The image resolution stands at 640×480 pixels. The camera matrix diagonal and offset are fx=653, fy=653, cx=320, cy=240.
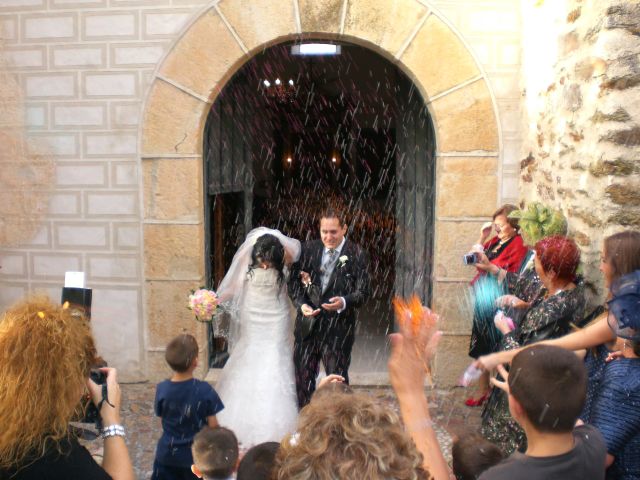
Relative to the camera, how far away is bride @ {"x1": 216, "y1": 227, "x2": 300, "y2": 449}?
5035 mm

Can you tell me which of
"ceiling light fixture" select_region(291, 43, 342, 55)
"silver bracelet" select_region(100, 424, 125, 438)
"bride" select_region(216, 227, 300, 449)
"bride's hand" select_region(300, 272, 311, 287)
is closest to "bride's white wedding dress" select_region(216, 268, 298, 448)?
"bride" select_region(216, 227, 300, 449)

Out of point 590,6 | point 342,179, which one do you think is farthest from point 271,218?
point 590,6

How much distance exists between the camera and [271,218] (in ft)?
44.6

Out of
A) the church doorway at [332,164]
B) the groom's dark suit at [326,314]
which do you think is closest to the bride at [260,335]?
the groom's dark suit at [326,314]

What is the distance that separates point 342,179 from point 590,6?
1179 centimetres

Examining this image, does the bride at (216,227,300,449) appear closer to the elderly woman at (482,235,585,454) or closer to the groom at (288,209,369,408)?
the groom at (288,209,369,408)

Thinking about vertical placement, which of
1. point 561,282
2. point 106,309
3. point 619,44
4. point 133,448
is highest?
point 619,44

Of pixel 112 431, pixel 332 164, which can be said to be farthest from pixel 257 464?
pixel 332 164

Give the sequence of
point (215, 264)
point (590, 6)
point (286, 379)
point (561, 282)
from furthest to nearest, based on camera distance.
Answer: point (215, 264)
point (286, 379)
point (590, 6)
point (561, 282)

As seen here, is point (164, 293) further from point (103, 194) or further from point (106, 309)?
point (103, 194)

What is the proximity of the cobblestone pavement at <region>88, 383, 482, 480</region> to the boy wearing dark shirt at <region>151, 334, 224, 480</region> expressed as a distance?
94 centimetres

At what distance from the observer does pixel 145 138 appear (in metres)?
5.75

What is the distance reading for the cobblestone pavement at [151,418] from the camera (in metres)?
4.70

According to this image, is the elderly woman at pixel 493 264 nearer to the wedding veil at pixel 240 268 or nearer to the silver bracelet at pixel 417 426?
the wedding veil at pixel 240 268
